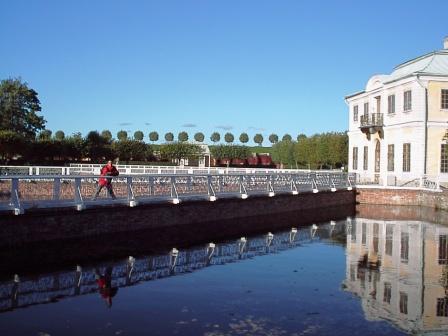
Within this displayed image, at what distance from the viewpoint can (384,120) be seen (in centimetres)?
3666

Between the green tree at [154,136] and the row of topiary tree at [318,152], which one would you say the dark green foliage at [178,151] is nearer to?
the row of topiary tree at [318,152]

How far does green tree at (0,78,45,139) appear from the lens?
63525 millimetres

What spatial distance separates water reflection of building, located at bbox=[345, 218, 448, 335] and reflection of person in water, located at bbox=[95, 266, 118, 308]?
183 inches

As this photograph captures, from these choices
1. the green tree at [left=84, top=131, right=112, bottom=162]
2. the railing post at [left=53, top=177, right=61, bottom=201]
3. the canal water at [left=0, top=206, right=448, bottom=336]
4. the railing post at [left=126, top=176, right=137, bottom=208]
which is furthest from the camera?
the green tree at [left=84, top=131, right=112, bottom=162]

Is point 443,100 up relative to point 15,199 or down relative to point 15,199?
up

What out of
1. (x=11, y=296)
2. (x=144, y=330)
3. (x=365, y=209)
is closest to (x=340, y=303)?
(x=144, y=330)

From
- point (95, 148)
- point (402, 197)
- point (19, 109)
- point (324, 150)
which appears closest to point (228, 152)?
point (324, 150)

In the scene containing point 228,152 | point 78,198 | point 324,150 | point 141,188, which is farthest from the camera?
point 228,152

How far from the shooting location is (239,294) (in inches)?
403

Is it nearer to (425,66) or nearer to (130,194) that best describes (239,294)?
(130,194)

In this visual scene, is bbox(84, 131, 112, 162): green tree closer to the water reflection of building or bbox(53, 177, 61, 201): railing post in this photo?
the water reflection of building

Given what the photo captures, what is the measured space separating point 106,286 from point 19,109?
5969cm

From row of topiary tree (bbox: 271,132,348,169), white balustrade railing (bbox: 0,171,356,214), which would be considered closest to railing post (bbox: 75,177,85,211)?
white balustrade railing (bbox: 0,171,356,214)

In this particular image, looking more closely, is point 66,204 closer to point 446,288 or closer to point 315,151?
→ point 446,288
